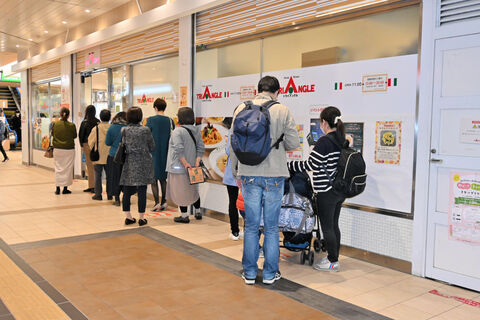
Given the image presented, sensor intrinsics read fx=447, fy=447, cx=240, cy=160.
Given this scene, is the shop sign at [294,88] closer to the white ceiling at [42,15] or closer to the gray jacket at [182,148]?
the gray jacket at [182,148]

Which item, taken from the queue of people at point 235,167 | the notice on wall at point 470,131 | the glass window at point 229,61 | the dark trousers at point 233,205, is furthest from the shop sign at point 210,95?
the notice on wall at point 470,131

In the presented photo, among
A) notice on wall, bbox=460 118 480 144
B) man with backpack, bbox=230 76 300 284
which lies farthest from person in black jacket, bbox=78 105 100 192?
notice on wall, bbox=460 118 480 144

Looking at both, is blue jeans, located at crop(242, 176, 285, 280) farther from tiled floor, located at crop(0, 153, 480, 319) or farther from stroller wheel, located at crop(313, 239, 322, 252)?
stroller wheel, located at crop(313, 239, 322, 252)

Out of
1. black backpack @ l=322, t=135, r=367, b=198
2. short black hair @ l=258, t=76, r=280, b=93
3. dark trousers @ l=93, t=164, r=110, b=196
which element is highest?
short black hair @ l=258, t=76, r=280, b=93

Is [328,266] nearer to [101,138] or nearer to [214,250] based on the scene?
[214,250]

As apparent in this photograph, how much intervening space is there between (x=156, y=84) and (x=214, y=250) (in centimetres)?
406

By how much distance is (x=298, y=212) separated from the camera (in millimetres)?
3988

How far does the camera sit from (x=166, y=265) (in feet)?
13.6

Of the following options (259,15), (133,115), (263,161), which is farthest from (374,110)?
(133,115)

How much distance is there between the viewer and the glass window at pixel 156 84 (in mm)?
7371

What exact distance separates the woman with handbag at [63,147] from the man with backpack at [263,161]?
5141 mm

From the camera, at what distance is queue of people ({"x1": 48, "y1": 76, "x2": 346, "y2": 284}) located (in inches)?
142

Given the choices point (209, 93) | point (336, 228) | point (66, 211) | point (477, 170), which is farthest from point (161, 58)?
point (477, 170)

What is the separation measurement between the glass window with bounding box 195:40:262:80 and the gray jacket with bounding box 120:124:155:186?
1483 mm
